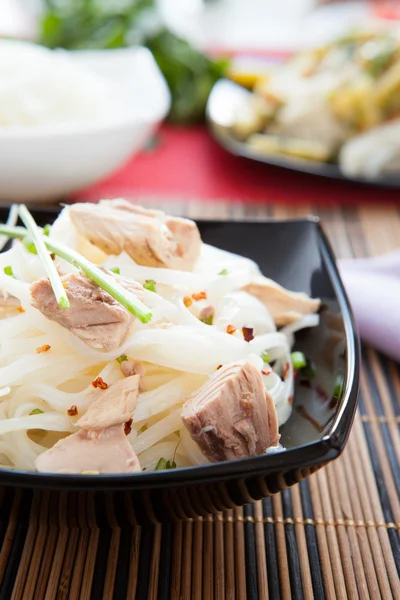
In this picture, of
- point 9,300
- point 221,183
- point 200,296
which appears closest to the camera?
point 9,300

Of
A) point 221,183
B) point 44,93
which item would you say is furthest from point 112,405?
point 221,183

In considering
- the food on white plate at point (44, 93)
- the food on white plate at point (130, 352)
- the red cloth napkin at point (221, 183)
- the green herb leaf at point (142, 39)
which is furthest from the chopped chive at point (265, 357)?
the green herb leaf at point (142, 39)

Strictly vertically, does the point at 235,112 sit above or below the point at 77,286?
A: below

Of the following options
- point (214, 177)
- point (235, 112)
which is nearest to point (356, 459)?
point (214, 177)

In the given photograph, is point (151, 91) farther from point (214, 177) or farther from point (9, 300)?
point (9, 300)

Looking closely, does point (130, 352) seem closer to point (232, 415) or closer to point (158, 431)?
point (158, 431)

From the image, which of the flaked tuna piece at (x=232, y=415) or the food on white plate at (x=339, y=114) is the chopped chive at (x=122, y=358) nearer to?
the flaked tuna piece at (x=232, y=415)
